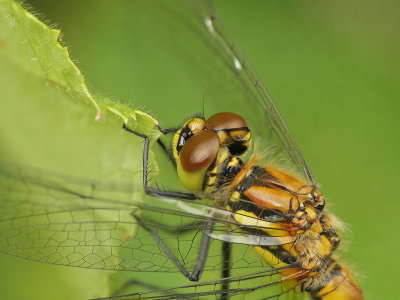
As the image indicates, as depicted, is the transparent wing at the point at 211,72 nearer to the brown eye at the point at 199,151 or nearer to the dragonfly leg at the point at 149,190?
the brown eye at the point at 199,151

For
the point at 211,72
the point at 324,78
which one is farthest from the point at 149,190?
the point at 324,78

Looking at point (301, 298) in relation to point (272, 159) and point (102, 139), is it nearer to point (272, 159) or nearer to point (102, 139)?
point (272, 159)

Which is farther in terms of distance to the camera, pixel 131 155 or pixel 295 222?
pixel 295 222

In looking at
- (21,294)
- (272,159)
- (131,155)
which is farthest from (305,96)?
(21,294)

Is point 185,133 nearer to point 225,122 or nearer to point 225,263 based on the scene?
point 225,122

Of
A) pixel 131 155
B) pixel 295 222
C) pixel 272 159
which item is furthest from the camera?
pixel 272 159

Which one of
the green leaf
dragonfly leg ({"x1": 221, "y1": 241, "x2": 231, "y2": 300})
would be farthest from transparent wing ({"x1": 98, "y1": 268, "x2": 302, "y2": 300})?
the green leaf

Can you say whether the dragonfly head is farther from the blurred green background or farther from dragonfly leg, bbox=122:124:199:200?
the blurred green background

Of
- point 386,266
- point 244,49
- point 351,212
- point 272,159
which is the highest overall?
point 244,49
